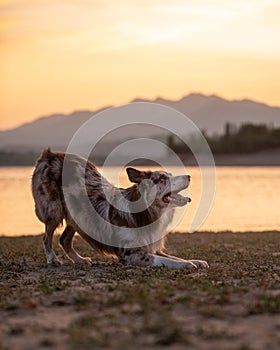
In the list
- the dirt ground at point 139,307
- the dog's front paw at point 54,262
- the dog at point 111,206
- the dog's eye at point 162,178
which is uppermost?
the dog's eye at point 162,178

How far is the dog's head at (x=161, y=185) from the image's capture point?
1170 centimetres

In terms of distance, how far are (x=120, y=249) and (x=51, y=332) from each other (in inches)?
214

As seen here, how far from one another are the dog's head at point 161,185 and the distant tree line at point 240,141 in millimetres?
80105

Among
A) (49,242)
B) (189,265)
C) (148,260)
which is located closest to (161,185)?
(148,260)

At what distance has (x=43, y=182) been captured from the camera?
12.2 meters

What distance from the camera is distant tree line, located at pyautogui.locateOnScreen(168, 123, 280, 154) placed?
93.4m

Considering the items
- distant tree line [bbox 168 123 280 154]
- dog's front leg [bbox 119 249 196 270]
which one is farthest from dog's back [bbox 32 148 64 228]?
distant tree line [bbox 168 123 280 154]

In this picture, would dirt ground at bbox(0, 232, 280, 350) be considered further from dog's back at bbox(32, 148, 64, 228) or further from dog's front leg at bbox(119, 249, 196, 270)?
dog's back at bbox(32, 148, 64, 228)

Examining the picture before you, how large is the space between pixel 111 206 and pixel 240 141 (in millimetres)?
83630

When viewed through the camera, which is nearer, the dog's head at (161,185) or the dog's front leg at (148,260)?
the dog's front leg at (148,260)

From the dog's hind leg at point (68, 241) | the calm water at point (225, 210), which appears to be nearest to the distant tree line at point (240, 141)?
the calm water at point (225, 210)

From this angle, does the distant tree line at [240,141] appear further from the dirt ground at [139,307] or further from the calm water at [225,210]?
the dirt ground at [139,307]

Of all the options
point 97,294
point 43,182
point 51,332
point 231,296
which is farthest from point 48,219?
point 51,332

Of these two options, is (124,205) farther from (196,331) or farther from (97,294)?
(196,331)
